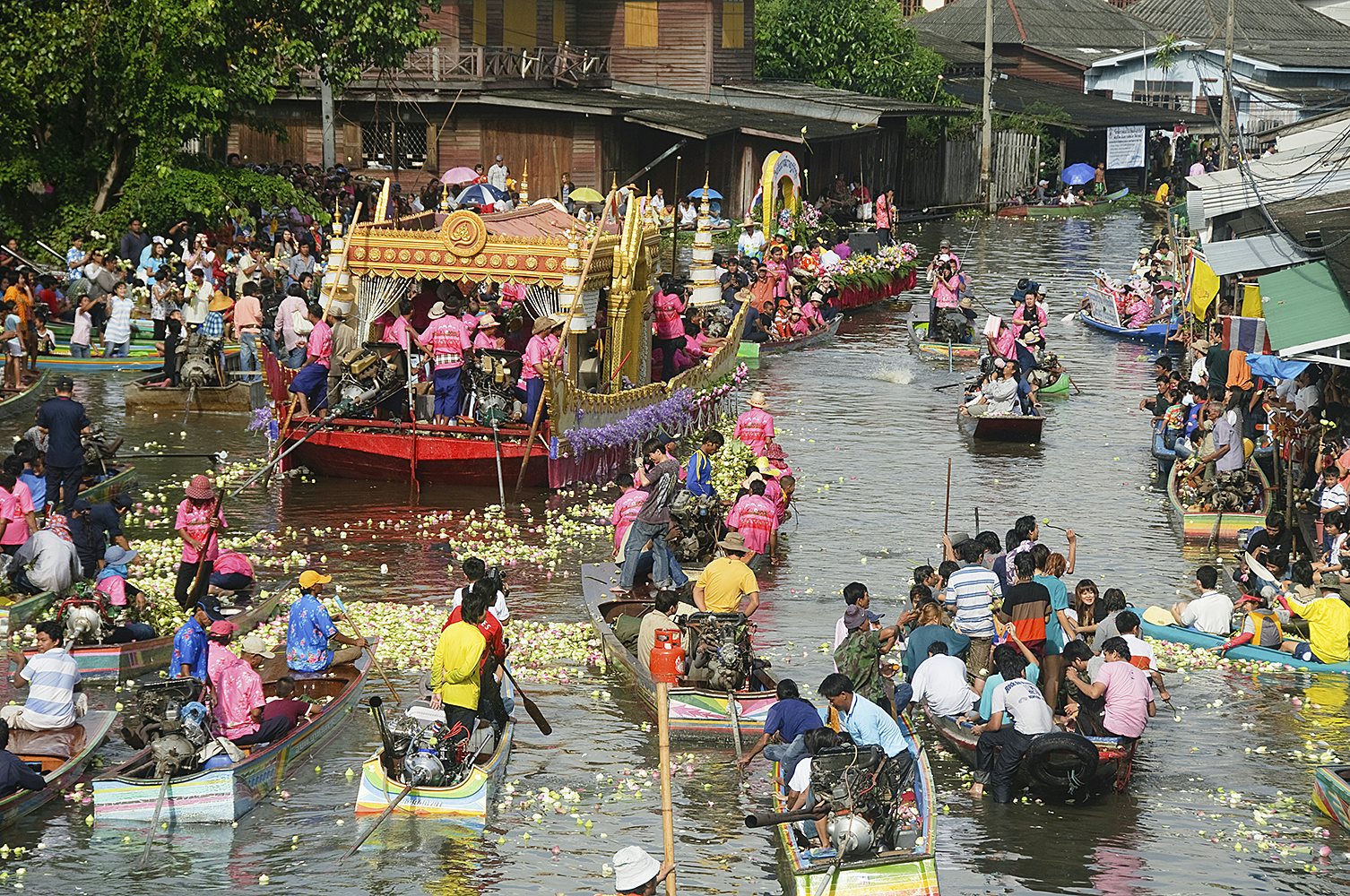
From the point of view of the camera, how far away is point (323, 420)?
80.5 feet

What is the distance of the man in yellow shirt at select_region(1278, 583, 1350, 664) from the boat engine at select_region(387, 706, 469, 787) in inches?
348

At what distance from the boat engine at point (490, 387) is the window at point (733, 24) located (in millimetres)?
34635

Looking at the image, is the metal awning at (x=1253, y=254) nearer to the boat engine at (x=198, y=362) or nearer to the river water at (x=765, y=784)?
the river water at (x=765, y=784)

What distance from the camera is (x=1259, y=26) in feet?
261

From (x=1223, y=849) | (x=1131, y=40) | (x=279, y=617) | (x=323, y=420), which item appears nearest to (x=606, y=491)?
(x=323, y=420)

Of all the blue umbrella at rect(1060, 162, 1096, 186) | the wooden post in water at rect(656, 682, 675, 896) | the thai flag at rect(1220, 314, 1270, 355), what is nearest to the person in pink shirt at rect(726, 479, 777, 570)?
the wooden post in water at rect(656, 682, 675, 896)

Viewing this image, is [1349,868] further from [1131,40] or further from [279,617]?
[1131,40]

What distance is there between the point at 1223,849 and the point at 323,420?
1413 centimetres

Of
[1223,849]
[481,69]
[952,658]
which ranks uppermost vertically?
[481,69]

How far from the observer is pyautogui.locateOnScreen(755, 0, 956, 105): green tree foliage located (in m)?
65.3

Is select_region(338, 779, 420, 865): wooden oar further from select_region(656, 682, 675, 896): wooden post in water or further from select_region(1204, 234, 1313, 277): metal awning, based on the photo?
select_region(1204, 234, 1313, 277): metal awning

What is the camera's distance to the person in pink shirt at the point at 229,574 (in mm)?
19469

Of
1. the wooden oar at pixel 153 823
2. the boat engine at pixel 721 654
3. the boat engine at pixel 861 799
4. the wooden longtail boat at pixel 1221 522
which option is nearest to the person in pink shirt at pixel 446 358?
the boat engine at pixel 721 654

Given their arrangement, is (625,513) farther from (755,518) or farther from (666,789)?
(666,789)
